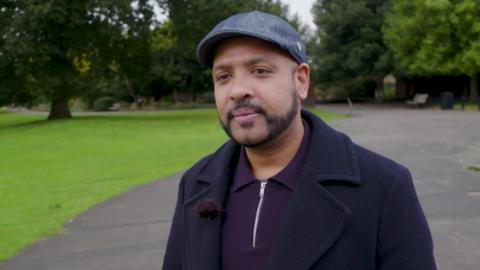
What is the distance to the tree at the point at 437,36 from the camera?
32281 millimetres

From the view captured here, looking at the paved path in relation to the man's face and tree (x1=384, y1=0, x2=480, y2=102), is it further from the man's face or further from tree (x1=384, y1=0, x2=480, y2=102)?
tree (x1=384, y1=0, x2=480, y2=102)

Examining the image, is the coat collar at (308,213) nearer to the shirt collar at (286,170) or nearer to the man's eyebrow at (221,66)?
the shirt collar at (286,170)

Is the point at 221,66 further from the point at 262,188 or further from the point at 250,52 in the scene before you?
the point at 262,188

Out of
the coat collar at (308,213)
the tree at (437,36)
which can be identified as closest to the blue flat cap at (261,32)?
the coat collar at (308,213)

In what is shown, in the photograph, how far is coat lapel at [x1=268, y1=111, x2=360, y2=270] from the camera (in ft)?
6.08

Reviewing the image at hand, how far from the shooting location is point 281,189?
203cm

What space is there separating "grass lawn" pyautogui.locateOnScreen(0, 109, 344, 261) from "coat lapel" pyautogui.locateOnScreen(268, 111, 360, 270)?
5.50 metres

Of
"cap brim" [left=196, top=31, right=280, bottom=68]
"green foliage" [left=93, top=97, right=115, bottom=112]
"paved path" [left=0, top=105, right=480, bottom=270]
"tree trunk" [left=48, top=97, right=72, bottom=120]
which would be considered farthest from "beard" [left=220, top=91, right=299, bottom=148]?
"green foliage" [left=93, top=97, right=115, bottom=112]

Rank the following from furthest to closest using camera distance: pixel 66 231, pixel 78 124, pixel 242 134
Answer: pixel 78 124, pixel 66 231, pixel 242 134

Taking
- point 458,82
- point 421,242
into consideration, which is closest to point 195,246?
point 421,242

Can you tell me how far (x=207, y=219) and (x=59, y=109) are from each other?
35.2 metres

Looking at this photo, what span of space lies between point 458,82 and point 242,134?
4484 centimetres

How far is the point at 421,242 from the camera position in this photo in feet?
Answer: 6.13

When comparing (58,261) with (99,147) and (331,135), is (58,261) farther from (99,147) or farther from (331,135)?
(99,147)
